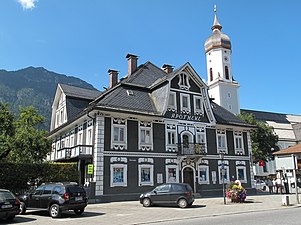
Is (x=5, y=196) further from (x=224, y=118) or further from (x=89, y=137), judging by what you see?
(x=224, y=118)

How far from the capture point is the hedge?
22.7m

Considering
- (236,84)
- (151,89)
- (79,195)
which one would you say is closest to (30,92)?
(236,84)

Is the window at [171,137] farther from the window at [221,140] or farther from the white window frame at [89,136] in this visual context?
the white window frame at [89,136]

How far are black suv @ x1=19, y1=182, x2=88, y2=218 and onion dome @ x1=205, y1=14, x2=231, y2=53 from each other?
5969 cm

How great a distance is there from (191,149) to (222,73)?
141 feet

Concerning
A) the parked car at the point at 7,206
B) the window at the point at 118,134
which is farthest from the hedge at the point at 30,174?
the parked car at the point at 7,206

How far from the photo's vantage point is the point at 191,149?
29906mm

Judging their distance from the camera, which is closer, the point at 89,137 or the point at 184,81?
the point at 89,137

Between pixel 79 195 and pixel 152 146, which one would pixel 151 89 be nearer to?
pixel 152 146

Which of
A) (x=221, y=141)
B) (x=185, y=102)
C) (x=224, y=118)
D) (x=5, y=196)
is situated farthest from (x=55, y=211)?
(x=224, y=118)

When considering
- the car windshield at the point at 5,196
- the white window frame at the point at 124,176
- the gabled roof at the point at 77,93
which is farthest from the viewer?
the gabled roof at the point at 77,93

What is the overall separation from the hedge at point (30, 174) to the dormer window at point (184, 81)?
13.4 meters

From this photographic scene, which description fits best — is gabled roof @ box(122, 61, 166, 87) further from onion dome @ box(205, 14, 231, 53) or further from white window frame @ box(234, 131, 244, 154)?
onion dome @ box(205, 14, 231, 53)

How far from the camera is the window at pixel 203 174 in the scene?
30973 millimetres
